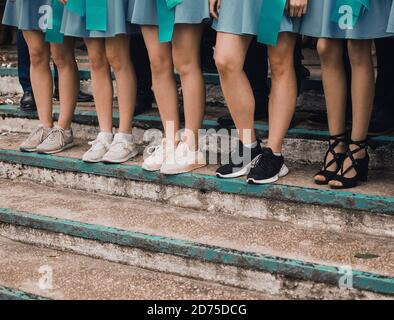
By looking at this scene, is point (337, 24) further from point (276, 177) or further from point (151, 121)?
point (151, 121)

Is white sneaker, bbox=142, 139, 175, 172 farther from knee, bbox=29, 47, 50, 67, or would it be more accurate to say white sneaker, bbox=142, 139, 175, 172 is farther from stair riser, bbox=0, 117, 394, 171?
knee, bbox=29, 47, 50, 67

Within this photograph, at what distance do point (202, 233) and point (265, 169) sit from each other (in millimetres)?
476

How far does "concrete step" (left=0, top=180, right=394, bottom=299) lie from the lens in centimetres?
298

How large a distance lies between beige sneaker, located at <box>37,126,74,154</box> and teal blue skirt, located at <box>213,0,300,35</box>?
1555 mm

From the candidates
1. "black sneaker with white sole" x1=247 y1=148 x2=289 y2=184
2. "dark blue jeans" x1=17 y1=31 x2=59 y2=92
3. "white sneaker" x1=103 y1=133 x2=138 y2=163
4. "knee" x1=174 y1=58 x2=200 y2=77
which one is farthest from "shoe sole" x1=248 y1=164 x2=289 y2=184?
"dark blue jeans" x1=17 y1=31 x2=59 y2=92

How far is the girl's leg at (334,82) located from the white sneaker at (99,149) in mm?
1363

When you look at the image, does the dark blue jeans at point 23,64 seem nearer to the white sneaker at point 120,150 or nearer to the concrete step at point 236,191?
the concrete step at point 236,191

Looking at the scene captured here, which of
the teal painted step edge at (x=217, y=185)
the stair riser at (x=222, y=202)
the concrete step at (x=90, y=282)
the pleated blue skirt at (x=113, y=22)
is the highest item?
the pleated blue skirt at (x=113, y=22)

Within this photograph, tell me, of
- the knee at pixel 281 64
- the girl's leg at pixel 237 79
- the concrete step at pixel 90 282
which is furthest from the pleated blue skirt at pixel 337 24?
the concrete step at pixel 90 282

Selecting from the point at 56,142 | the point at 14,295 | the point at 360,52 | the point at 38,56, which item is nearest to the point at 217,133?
the point at 56,142

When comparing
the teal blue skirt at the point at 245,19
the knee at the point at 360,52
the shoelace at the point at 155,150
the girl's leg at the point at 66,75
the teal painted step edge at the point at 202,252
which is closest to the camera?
the teal painted step edge at the point at 202,252

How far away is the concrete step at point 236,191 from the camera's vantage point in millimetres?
3297
